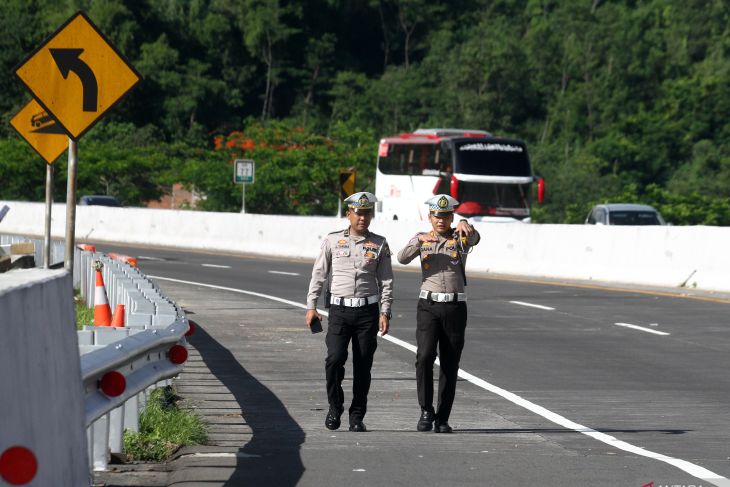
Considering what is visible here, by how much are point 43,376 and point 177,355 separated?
10.8 ft

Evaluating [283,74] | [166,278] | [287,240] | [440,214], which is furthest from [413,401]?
[283,74]

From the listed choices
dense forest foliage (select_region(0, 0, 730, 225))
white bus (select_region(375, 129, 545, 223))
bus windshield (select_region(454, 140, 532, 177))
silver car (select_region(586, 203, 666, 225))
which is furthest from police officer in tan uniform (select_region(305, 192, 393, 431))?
dense forest foliage (select_region(0, 0, 730, 225))

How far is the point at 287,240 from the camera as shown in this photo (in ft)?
147

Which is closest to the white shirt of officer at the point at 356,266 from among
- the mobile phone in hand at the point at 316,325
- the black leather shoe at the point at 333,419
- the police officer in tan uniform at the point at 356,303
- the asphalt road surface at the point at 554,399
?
the police officer in tan uniform at the point at 356,303

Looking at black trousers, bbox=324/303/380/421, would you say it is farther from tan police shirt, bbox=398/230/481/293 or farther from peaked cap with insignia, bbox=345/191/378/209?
peaked cap with insignia, bbox=345/191/378/209

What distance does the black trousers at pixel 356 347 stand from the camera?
36.7 feet

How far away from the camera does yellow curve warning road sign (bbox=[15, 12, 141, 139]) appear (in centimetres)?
1303

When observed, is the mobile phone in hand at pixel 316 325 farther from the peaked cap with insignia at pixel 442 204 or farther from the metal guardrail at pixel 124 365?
the peaked cap with insignia at pixel 442 204

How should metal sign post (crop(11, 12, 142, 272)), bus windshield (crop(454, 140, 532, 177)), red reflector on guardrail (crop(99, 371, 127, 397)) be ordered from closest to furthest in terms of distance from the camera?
red reflector on guardrail (crop(99, 371, 127, 397)) → metal sign post (crop(11, 12, 142, 272)) → bus windshield (crop(454, 140, 532, 177))

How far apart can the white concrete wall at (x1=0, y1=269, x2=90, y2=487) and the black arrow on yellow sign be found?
653 cm

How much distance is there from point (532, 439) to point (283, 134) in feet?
227

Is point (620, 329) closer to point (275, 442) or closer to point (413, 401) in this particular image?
point (413, 401)

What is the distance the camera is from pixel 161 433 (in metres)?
10.3

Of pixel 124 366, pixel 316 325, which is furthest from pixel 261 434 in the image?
pixel 124 366
